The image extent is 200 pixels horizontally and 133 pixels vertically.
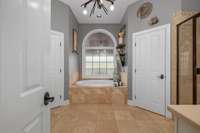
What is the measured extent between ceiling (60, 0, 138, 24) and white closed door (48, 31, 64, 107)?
0.97 m

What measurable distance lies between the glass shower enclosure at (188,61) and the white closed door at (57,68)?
2.81 meters

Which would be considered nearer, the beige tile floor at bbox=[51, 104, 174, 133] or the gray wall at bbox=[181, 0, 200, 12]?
the beige tile floor at bbox=[51, 104, 174, 133]

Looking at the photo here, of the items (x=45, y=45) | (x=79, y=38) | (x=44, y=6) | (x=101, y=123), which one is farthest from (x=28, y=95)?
(x=79, y=38)

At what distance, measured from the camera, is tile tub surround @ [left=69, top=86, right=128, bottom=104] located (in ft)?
14.5

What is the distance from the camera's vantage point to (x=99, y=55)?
6.32 meters

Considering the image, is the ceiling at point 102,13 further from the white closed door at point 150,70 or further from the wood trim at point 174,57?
the wood trim at point 174,57

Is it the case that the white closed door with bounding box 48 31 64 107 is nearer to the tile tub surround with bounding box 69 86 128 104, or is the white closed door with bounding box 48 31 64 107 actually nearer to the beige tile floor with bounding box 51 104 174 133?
the beige tile floor with bounding box 51 104 174 133

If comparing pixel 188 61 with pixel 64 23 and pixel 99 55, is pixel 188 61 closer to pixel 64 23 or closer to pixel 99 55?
pixel 64 23

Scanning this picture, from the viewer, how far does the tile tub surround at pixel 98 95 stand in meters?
4.41

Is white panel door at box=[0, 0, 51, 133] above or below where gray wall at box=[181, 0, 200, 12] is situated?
below

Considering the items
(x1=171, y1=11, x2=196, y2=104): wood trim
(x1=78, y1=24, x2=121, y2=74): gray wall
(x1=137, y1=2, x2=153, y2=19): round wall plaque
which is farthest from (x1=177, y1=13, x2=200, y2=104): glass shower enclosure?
(x1=78, y1=24, x2=121, y2=74): gray wall

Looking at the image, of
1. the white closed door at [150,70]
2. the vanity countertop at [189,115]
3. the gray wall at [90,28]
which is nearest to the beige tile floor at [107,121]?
the white closed door at [150,70]

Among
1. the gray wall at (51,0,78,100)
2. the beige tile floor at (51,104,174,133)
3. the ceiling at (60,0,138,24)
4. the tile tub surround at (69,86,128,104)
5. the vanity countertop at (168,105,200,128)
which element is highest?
the ceiling at (60,0,138,24)

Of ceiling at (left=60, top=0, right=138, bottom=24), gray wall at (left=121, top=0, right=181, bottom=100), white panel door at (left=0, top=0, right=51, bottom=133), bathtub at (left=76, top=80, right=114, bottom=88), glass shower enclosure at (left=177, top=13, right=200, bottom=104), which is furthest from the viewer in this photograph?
bathtub at (left=76, top=80, right=114, bottom=88)
